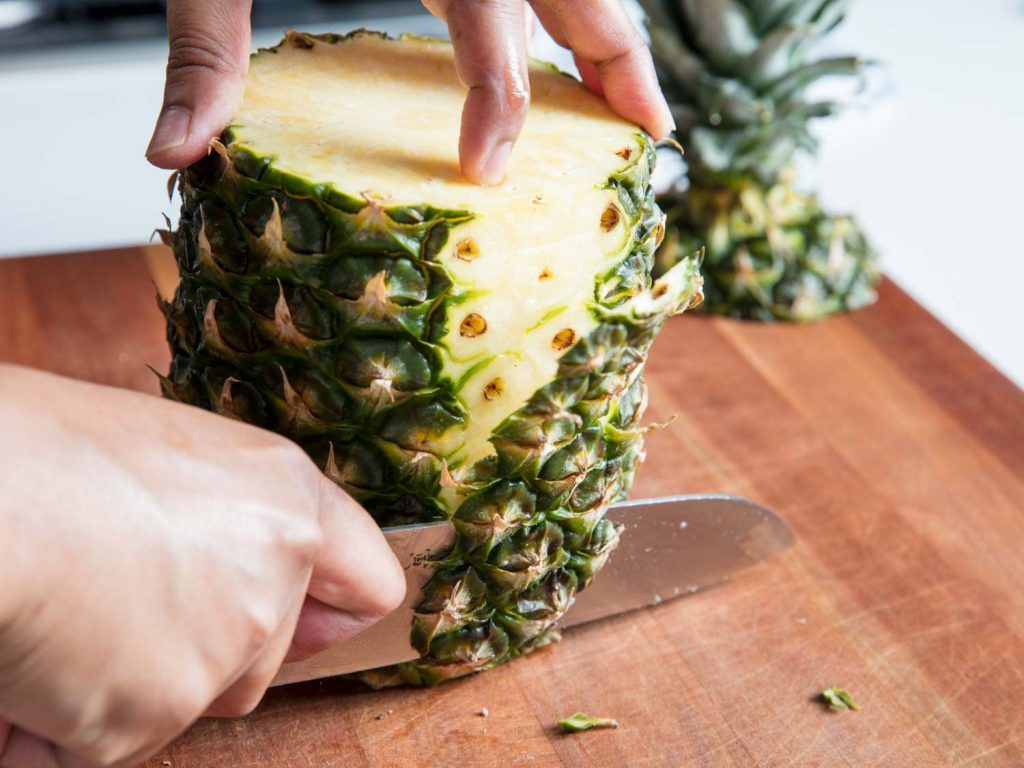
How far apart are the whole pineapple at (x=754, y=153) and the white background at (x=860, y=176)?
205 millimetres

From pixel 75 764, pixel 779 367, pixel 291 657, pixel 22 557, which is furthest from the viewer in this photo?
pixel 779 367

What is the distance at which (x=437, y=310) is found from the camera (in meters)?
0.98

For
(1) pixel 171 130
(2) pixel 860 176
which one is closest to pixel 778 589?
(1) pixel 171 130

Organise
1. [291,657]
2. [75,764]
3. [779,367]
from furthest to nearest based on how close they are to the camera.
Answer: [779,367] → [291,657] → [75,764]

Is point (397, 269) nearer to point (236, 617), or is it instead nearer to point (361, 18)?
point (236, 617)

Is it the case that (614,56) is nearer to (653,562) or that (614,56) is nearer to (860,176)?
(653,562)

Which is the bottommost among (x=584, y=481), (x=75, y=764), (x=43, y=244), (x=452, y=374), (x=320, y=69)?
(x=43, y=244)

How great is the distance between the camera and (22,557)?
2.34 ft

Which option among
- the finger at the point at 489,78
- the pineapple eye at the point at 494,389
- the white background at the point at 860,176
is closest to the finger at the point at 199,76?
the finger at the point at 489,78

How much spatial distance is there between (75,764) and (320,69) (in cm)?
68

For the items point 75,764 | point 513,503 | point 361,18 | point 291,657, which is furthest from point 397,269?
point 361,18

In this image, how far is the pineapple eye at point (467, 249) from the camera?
0.96 m

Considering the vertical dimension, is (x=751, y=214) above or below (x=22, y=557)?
below

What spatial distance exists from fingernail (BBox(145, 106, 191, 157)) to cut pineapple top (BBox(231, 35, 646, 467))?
43 millimetres
